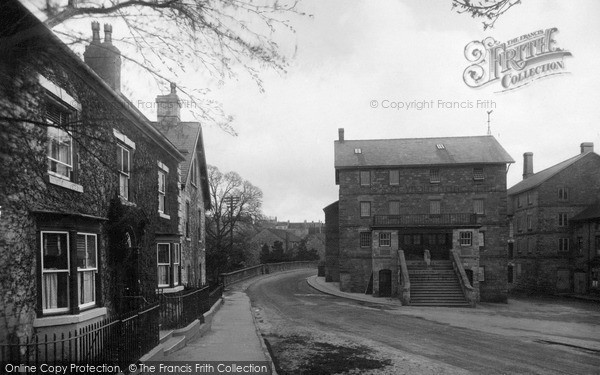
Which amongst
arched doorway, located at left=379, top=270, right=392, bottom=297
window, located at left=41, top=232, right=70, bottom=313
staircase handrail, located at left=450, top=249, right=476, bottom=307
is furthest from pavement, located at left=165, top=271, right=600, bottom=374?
window, located at left=41, top=232, right=70, bottom=313

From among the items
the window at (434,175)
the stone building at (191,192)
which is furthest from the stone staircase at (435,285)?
the stone building at (191,192)

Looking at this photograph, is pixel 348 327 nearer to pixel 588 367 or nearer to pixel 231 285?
pixel 588 367

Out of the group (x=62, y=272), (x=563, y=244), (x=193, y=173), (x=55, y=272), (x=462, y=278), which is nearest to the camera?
(x=55, y=272)

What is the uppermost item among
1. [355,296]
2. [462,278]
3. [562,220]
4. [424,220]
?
[424,220]

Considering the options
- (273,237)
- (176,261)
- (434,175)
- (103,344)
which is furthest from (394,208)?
(273,237)

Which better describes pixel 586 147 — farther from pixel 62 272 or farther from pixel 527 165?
pixel 62 272

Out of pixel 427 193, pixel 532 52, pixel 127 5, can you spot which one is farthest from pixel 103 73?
pixel 427 193

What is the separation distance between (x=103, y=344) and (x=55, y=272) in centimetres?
238

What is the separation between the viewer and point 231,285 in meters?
42.5

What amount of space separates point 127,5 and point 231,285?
38992 millimetres

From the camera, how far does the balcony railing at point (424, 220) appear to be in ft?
118

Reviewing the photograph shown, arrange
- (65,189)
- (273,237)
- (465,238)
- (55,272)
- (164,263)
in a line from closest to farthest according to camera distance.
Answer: (55,272) < (65,189) < (164,263) < (465,238) < (273,237)

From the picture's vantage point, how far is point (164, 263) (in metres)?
16.9

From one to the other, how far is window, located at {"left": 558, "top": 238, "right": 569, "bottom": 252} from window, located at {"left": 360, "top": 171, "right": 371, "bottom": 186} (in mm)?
→ 19509
